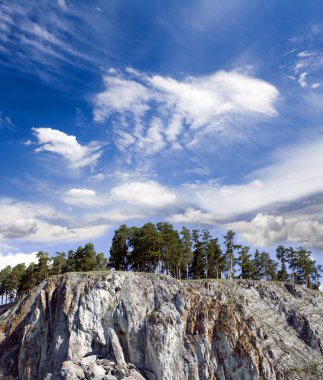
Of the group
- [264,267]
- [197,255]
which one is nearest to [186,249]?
[197,255]

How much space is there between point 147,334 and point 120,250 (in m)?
33.8

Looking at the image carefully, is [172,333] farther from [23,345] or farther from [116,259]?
[116,259]

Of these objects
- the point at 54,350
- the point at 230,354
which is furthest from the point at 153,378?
the point at 54,350

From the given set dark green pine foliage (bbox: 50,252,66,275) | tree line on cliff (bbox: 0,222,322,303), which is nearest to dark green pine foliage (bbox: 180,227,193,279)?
tree line on cliff (bbox: 0,222,322,303)

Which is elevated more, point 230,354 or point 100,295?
point 100,295

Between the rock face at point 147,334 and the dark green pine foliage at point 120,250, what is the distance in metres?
22.2

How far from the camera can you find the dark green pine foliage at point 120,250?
286 feet

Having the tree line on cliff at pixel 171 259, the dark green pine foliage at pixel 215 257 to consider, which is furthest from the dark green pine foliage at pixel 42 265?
the dark green pine foliage at pixel 215 257

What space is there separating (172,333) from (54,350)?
1849 cm

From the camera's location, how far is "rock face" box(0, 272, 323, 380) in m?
53.6

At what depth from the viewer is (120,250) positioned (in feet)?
286

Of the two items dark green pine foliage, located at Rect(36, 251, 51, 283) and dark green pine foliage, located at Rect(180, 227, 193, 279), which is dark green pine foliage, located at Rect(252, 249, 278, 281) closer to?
dark green pine foliage, located at Rect(180, 227, 193, 279)

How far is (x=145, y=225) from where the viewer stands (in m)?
84.6

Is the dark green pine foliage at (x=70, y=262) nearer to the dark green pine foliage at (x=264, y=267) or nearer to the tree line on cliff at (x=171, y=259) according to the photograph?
the tree line on cliff at (x=171, y=259)
